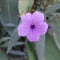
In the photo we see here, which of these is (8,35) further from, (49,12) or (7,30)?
(49,12)

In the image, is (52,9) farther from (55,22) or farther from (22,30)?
(22,30)

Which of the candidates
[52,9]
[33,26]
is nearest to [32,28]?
[33,26]

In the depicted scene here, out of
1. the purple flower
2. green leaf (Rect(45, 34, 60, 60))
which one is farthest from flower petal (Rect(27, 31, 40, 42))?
green leaf (Rect(45, 34, 60, 60))

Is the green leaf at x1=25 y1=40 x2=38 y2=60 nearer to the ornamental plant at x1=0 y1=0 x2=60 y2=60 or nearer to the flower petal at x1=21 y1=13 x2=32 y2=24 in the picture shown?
the ornamental plant at x1=0 y1=0 x2=60 y2=60

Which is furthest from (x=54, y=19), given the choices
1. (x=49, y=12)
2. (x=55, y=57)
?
(x=55, y=57)

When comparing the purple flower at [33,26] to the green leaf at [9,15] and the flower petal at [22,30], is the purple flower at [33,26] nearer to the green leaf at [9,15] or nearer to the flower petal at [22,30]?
the flower petal at [22,30]

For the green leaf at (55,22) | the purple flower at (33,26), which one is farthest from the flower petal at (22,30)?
the green leaf at (55,22)
